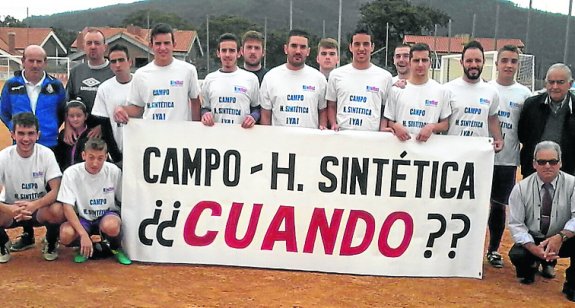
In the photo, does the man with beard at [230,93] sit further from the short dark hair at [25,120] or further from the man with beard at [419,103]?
the short dark hair at [25,120]

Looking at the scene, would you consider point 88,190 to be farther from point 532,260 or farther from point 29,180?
point 532,260

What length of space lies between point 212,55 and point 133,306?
59802 mm

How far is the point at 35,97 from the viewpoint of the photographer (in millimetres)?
6301

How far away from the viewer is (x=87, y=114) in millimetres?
6242

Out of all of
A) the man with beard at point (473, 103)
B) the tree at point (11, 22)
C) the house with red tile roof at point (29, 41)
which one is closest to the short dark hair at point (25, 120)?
the man with beard at point (473, 103)

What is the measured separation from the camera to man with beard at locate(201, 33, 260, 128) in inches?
228

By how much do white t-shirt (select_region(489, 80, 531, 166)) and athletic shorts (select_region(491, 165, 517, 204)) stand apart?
2.6 inches

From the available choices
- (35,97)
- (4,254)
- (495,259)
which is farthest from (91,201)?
(495,259)

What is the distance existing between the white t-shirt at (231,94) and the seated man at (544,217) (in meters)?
2.61

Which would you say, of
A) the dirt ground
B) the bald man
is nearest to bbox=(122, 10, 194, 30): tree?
the bald man

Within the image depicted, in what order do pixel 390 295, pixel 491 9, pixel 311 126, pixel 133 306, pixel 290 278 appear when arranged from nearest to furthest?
Result: 1. pixel 133 306
2. pixel 390 295
3. pixel 290 278
4. pixel 311 126
5. pixel 491 9

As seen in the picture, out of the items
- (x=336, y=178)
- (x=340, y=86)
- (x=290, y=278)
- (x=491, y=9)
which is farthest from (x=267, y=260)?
(x=491, y=9)

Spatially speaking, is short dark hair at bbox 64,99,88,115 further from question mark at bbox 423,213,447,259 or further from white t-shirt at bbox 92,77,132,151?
question mark at bbox 423,213,447,259

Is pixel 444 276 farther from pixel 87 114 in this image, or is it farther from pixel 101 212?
pixel 87 114
